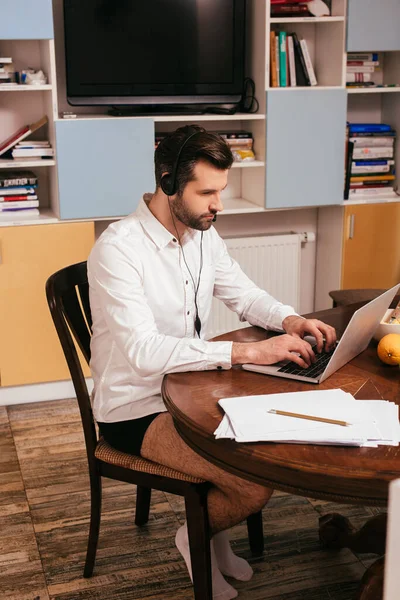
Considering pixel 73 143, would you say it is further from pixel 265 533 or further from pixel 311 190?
pixel 265 533

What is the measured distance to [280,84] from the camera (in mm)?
3645

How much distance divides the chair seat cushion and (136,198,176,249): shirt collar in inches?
21.5

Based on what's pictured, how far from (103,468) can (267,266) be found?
2062mm

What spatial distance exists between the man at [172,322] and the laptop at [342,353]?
0.09ft

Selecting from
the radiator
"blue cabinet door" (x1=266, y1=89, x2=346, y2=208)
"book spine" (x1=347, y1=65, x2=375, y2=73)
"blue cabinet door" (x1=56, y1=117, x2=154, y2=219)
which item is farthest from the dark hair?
"book spine" (x1=347, y1=65, x2=375, y2=73)

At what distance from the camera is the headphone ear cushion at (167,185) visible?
6.54 ft

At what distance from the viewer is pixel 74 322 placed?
7.09 ft

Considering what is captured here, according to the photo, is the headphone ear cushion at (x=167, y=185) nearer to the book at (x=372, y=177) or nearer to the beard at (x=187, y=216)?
the beard at (x=187, y=216)

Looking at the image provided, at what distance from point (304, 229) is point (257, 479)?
2.81 m

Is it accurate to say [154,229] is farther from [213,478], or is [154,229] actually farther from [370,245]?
[370,245]

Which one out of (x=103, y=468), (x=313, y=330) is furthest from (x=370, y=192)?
(x=103, y=468)

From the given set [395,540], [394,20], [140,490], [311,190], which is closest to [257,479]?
[395,540]

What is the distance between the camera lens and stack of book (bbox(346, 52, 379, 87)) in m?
3.84

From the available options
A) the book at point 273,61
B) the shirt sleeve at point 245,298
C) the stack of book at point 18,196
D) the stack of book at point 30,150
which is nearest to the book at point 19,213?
the stack of book at point 18,196
